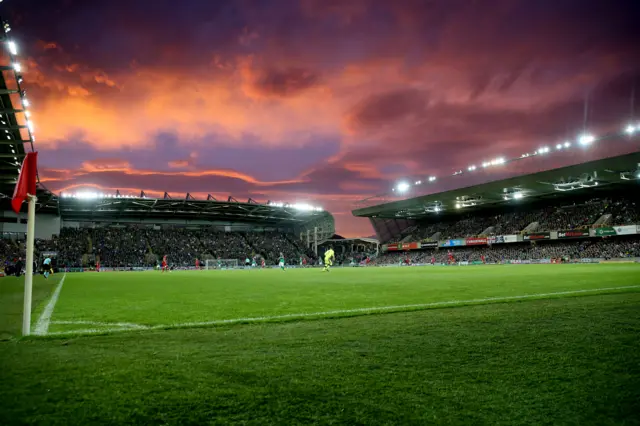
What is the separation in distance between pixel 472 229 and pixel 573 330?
213 ft

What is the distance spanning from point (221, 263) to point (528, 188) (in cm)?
4349

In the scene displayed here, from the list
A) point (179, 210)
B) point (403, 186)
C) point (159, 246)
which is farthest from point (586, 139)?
point (159, 246)

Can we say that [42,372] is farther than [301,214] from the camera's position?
No

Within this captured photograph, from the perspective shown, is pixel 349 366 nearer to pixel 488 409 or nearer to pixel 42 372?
pixel 488 409

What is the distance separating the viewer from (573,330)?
17.4ft

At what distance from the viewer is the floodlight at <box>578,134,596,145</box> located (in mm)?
38031

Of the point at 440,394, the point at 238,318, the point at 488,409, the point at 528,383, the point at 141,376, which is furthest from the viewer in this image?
the point at 238,318

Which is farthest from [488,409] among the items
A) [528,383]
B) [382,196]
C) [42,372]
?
[382,196]

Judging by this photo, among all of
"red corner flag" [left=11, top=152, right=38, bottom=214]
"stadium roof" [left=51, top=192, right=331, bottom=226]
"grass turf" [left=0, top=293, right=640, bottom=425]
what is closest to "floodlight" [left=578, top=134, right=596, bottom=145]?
"stadium roof" [left=51, top=192, right=331, bottom=226]

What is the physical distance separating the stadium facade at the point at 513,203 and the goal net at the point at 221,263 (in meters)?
26.3

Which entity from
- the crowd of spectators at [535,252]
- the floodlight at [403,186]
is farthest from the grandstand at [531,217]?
the floodlight at [403,186]

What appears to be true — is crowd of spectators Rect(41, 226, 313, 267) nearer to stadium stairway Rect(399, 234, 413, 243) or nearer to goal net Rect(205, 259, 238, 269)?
goal net Rect(205, 259, 238, 269)

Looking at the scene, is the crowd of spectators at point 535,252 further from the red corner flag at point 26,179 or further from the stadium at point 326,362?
the red corner flag at point 26,179

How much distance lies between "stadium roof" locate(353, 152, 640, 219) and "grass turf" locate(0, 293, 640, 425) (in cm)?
4503
